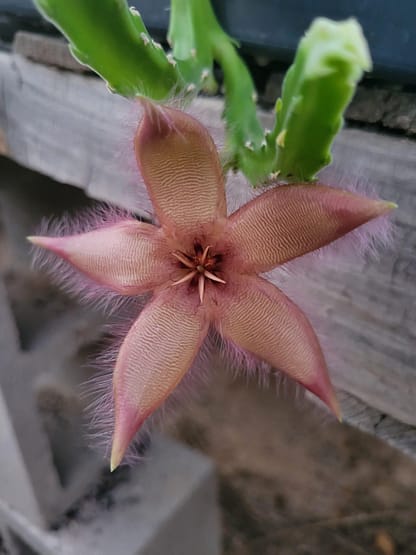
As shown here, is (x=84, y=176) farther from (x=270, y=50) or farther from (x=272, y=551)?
(x=272, y=551)

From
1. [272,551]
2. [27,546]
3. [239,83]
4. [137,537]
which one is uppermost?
[239,83]

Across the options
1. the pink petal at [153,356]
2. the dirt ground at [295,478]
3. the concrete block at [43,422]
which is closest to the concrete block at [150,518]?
the concrete block at [43,422]

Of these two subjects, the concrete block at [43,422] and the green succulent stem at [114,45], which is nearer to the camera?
the green succulent stem at [114,45]

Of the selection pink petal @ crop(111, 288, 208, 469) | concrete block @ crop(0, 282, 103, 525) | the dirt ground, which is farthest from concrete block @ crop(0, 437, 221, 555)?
pink petal @ crop(111, 288, 208, 469)

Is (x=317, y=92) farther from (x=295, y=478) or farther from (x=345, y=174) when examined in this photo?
(x=295, y=478)

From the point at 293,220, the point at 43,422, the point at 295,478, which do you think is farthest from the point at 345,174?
the point at 295,478

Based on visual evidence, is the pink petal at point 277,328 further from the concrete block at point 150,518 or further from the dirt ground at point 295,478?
the dirt ground at point 295,478

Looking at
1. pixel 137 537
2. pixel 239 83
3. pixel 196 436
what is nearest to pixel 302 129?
pixel 239 83
